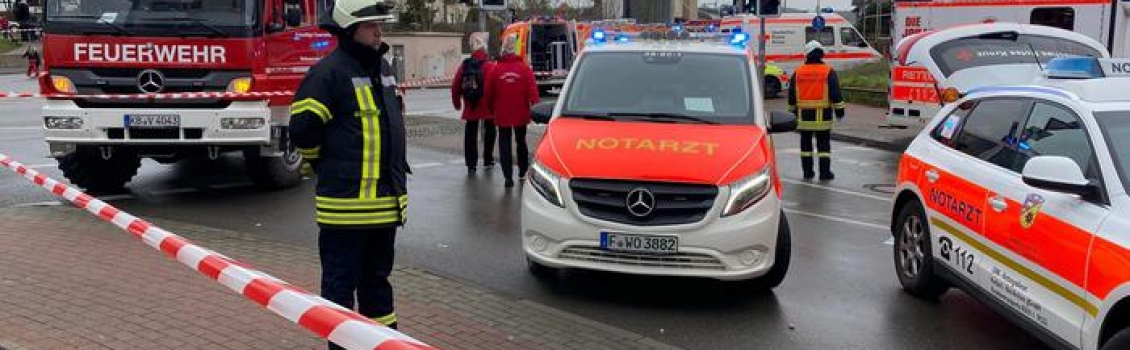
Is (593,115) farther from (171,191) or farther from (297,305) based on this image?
(171,191)

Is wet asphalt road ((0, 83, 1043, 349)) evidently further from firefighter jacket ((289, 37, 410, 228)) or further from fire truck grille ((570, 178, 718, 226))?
firefighter jacket ((289, 37, 410, 228))

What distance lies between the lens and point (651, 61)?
7582mm

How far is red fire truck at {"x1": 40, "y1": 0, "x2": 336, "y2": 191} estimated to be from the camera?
9586 mm

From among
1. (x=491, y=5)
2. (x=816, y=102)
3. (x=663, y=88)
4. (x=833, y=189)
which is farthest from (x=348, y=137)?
(x=491, y=5)

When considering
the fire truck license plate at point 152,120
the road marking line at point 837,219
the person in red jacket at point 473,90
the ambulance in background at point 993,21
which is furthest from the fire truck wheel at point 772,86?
the fire truck license plate at point 152,120

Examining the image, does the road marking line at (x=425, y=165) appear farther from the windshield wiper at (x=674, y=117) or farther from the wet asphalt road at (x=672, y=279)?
the windshield wiper at (x=674, y=117)

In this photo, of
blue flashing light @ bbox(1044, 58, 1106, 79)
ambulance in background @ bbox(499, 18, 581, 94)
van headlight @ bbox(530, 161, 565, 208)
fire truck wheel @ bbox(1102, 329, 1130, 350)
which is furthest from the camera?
ambulance in background @ bbox(499, 18, 581, 94)

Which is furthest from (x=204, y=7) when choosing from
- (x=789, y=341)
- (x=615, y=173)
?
(x=789, y=341)

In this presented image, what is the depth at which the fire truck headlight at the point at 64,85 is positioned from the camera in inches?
378

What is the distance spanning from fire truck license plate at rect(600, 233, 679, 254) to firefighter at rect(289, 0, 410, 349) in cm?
186

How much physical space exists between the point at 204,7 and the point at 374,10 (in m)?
6.21

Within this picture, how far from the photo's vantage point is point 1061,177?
4492 millimetres

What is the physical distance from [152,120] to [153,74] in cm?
44

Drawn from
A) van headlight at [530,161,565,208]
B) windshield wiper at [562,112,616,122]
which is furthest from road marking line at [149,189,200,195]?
van headlight at [530,161,565,208]
